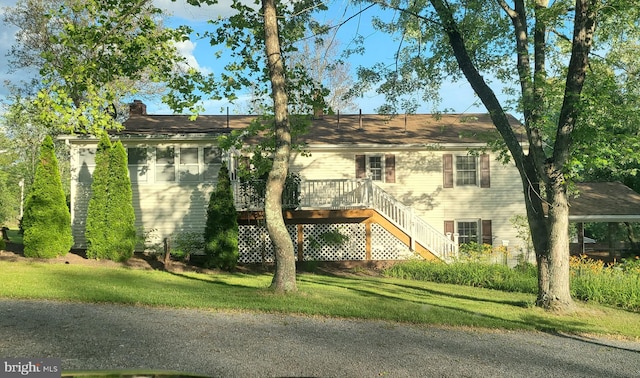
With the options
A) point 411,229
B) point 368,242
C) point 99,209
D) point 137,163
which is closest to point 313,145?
point 368,242

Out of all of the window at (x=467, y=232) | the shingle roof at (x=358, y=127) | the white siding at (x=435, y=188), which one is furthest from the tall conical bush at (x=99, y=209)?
the window at (x=467, y=232)

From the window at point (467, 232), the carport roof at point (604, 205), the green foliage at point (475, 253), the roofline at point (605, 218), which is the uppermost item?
the carport roof at point (604, 205)

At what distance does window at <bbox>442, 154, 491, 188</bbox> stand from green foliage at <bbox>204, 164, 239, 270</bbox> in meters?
9.60

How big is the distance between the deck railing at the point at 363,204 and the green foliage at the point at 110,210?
12.1ft

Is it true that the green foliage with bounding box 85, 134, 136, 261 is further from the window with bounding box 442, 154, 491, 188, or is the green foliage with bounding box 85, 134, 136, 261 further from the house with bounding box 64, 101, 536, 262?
the window with bounding box 442, 154, 491, 188

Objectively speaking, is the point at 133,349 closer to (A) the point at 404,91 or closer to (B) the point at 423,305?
(B) the point at 423,305

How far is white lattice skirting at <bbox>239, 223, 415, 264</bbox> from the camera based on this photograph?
1852cm

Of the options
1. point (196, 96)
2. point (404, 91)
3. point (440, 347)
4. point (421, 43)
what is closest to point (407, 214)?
point (404, 91)

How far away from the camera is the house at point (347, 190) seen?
1811 centimetres

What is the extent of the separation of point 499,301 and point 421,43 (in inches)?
266

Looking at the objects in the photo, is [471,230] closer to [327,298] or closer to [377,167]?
[377,167]

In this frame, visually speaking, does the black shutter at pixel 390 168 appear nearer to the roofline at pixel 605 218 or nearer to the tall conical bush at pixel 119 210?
the roofline at pixel 605 218

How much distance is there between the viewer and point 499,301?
11.8m

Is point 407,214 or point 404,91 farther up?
point 404,91
